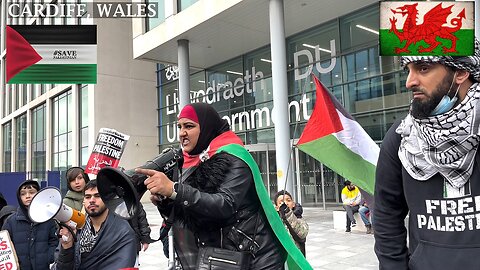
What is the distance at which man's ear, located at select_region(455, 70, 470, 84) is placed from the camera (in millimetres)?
1517

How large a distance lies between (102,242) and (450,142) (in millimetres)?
2282

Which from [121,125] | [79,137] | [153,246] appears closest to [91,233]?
[153,246]

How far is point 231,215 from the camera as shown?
2.27 metres

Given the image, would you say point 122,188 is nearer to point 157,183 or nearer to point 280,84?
point 157,183

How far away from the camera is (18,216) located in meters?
4.27

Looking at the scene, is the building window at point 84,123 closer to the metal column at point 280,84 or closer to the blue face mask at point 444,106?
the metal column at point 280,84

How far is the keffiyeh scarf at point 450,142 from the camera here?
1470mm

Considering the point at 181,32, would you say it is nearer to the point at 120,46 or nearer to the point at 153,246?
the point at 153,246

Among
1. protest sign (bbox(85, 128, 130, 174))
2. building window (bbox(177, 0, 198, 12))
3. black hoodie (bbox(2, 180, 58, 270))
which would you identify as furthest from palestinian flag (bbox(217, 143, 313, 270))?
building window (bbox(177, 0, 198, 12))

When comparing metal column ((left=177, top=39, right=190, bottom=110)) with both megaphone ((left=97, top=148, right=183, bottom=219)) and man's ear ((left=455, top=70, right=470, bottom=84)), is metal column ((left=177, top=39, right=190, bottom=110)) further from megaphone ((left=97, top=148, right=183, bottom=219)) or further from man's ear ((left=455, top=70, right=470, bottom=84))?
man's ear ((left=455, top=70, right=470, bottom=84))

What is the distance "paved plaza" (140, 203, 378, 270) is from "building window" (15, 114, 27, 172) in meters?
30.0

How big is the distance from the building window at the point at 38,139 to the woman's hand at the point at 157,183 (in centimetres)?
3405

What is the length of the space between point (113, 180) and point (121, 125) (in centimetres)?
2468

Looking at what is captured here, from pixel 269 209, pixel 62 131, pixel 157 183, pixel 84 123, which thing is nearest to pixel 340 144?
pixel 269 209
